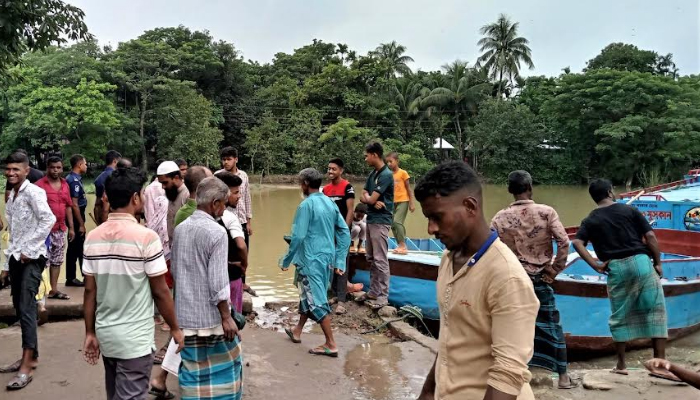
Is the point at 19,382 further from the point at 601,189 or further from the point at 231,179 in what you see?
the point at 601,189

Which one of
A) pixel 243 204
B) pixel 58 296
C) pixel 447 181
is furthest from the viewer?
pixel 243 204

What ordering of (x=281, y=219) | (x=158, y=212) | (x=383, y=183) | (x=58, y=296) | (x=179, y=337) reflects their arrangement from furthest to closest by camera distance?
(x=281, y=219) → (x=383, y=183) → (x=58, y=296) → (x=158, y=212) → (x=179, y=337)

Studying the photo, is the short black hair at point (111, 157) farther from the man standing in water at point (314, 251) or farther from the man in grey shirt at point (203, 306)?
the man in grey shirt at point (203, 306)

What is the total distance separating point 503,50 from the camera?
42.8 meters

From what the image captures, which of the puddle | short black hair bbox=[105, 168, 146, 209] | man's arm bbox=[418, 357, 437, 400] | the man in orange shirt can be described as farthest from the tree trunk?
man's arm bbox=[418, 357, 437, 400]

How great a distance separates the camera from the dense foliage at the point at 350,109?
1256 inches

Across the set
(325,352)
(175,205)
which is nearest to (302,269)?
(325,352)

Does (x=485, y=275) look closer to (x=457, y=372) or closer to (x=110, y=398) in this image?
(x=457, y=372)

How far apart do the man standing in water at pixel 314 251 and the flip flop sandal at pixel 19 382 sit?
87.0 inches

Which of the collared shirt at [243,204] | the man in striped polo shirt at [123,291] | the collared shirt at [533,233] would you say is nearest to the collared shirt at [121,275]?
the man in striped polo shirt at [123,291]

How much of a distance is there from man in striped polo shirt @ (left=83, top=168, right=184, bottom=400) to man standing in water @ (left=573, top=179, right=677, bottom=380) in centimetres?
373

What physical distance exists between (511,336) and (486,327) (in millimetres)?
94

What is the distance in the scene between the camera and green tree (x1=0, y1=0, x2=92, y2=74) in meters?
5.17

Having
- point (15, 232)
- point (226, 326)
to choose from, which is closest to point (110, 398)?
point (226, 326)
